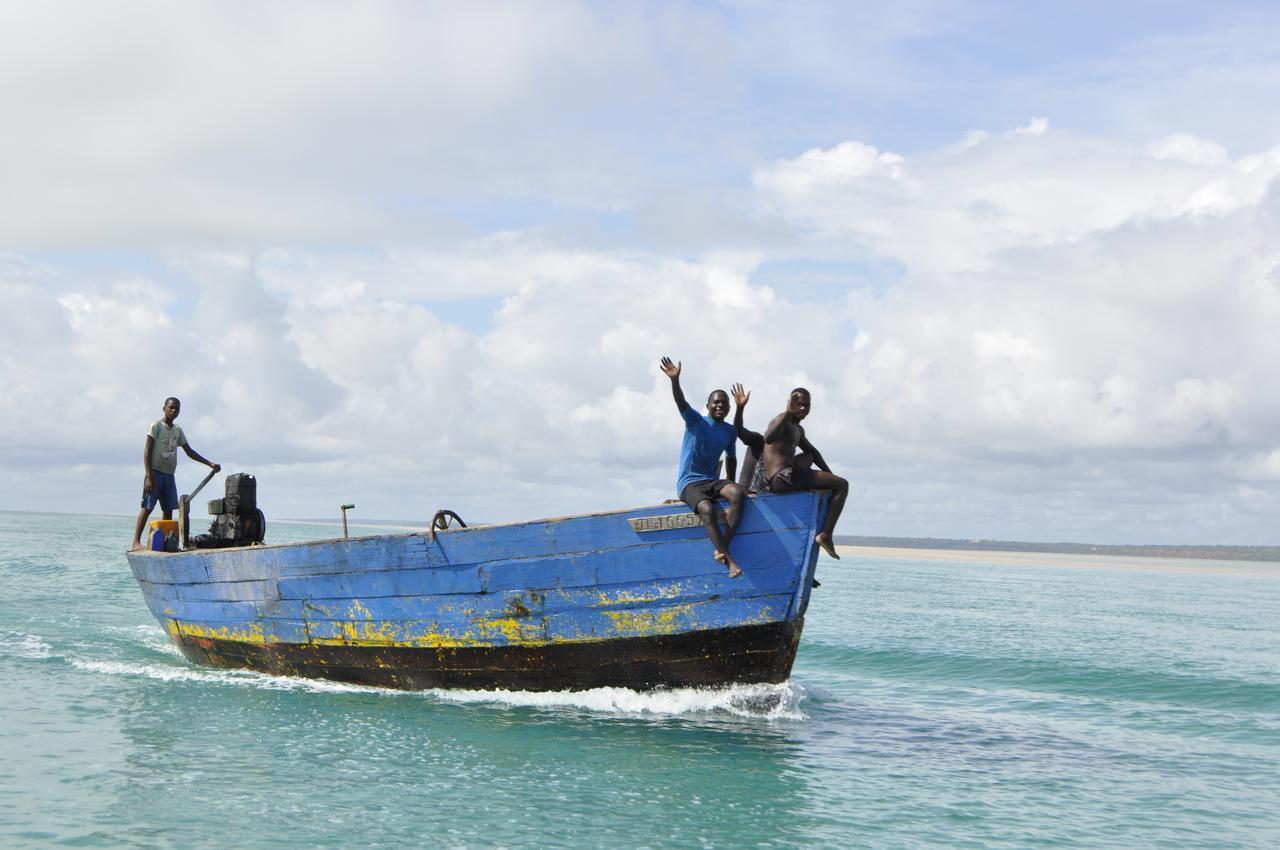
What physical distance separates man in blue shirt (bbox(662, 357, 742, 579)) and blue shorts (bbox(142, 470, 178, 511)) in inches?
338

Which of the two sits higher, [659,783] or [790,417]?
[790,417]

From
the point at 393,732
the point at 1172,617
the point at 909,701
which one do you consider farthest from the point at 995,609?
the point at 393,732

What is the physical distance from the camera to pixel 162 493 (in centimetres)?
1573

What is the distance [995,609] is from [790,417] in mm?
27256

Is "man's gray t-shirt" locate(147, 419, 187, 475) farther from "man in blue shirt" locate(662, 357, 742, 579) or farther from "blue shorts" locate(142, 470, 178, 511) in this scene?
"man in blue shirt" locate(662, 357, 742, 579)

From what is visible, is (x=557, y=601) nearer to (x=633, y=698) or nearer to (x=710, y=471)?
(x=633, y=698)

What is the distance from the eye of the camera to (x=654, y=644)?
11195 mm

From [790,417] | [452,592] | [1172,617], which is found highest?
[790,417]

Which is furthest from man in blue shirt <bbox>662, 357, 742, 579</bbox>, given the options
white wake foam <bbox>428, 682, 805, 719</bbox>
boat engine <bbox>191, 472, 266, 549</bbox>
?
boat engine <bbox>191, 472, 266, 549</bbox>

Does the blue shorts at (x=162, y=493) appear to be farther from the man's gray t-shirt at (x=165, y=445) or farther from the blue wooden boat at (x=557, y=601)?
the blue wooden boat at (x=557, y=601)

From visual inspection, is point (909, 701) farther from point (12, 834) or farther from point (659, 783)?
point (12, 834)

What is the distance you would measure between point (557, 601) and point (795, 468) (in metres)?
2.84

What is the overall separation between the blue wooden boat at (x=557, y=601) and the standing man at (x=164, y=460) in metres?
2.71

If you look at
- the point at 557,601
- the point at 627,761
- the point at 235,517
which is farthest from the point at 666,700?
the point at 235,517
